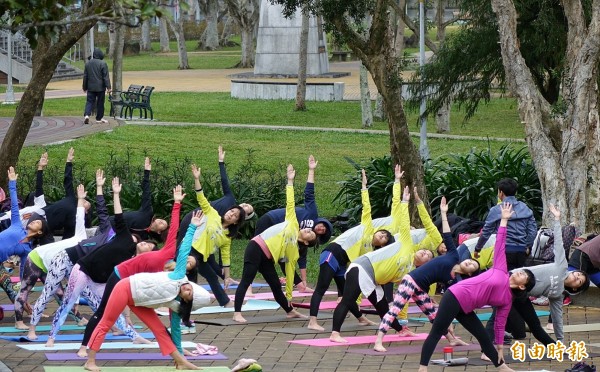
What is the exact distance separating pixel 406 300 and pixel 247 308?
3.02 m

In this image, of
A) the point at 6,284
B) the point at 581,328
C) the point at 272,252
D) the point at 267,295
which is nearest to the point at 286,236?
the point at 272,252

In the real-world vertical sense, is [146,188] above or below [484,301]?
above

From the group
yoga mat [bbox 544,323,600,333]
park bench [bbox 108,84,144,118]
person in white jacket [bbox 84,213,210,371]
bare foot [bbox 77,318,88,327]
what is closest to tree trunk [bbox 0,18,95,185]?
bare foot [bbox 77,318,88,327]

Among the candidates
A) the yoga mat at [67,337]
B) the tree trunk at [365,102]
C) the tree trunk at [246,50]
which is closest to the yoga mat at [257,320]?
the yoga mat at [67,337]

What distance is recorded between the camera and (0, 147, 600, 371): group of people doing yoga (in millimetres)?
11562

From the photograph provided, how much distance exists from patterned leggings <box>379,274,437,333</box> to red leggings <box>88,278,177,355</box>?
2358 mm

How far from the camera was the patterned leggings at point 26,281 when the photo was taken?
13.2m

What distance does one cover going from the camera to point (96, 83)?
1101 inches

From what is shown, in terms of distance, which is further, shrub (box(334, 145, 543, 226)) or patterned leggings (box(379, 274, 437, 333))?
shrub (box(334, 145, 543, 226))

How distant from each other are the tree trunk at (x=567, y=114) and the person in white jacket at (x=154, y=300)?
6.74 metres

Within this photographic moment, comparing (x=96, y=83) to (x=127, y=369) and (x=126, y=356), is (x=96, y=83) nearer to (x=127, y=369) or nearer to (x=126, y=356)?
(x=126, y=356)

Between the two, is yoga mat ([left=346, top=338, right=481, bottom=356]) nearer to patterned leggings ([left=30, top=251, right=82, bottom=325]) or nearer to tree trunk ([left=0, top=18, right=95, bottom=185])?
patterned leggings ([left=30, top=251, right=82, bottom=325])

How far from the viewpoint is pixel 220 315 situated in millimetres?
14594

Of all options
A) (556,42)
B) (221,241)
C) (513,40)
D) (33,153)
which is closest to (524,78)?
(513,40)
